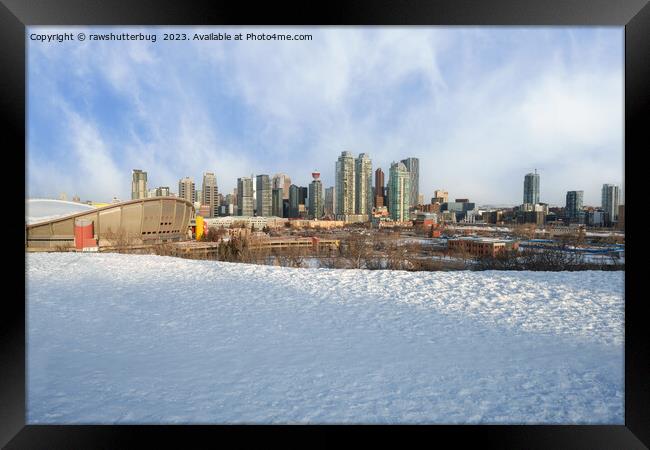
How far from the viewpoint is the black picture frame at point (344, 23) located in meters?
2.69

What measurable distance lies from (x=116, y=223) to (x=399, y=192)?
88.1 ft

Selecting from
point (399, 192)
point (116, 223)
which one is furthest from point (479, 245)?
point (116, 223)

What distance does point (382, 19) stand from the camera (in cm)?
293

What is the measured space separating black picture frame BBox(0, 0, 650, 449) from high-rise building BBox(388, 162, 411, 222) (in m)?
33.5

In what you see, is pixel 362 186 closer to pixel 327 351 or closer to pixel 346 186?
pixel 346 186

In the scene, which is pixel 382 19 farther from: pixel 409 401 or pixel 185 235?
pixel 185 235

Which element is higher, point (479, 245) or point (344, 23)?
point (344, 23)

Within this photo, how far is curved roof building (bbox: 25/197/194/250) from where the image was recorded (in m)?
28.4

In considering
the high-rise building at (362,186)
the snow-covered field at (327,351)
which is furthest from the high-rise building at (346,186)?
the snow-covered field at (327,351)

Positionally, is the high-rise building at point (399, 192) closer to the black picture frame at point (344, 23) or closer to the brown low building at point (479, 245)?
the brown low building at point (479, 245)

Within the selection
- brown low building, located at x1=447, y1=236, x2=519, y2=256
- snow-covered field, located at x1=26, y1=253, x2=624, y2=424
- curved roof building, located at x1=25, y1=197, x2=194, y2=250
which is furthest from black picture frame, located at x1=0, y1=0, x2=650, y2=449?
curved roof building, located at x1=25, y1=197, x2=194, y2=250

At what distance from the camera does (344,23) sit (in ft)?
9.63

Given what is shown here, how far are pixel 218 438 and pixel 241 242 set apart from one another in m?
17.8
